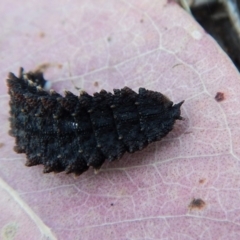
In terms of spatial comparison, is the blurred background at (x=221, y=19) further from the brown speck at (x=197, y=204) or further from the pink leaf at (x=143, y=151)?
the brown speck at (x=197, y=204)

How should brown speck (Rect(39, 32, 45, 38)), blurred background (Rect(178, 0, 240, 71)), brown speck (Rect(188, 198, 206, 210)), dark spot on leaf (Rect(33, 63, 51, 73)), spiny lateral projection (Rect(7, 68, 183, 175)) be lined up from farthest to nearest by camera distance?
brown speck (Rect(39, 32, 45, 38)) < dark spot on leaf (Rect(33, 63, 51, 73)) < blurred background (Rect(178, 0, 240, 71)) < spiny lateral projection (Rect(7, 68, 183, 175)) < brown speck (Rect(188, 198, 206, 210))

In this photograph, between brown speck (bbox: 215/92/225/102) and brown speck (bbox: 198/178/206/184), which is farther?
brown speck (bbox: 215/92/225/102)

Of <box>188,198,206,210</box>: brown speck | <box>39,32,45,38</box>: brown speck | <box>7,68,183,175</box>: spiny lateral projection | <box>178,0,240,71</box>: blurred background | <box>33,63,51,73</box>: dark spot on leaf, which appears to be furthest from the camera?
<box>39,32,45,38</box>: brown speck

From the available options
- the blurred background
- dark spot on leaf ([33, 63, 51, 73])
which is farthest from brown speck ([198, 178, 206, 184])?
dark spot on leaf ([33, 63, 51, 73])

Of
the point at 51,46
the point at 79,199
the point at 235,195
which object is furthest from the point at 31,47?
the point at 235,195

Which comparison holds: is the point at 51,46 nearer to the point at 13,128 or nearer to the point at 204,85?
the point at 13,128

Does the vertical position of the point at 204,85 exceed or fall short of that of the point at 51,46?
it falls short

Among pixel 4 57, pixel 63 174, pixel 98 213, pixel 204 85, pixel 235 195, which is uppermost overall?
pixel 4 57

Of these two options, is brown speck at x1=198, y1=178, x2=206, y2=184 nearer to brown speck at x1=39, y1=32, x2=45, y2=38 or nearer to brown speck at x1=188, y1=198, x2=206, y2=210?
brown speck at x1=188, y1=198, x2=206, y2=210
